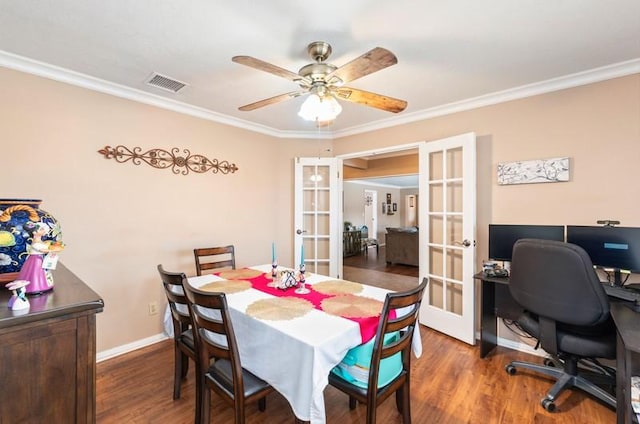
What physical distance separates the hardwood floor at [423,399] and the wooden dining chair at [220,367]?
45 cm

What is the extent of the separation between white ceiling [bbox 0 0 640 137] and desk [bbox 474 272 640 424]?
172cm

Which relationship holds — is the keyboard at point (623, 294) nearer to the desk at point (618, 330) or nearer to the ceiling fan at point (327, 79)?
the desk at point (618, 330)

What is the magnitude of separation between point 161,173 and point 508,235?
A: 10.9 ft

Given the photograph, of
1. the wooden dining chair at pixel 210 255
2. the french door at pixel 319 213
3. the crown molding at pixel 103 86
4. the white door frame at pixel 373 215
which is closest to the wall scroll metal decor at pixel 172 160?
the crown molding at pixel 103 86

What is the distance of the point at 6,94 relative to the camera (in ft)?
7.02

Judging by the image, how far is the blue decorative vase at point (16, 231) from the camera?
108 cm

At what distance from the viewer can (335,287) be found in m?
2.11

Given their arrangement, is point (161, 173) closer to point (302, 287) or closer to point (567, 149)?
point (302, 287)

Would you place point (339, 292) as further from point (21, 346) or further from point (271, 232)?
point (271, 232)

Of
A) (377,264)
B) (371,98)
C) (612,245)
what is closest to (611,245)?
(612,245)

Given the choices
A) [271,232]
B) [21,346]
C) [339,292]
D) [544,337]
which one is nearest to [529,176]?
[544,337]

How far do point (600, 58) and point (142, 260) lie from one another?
413cm

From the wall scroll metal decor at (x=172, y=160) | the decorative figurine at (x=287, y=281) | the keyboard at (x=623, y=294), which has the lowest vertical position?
the keyboard at (x=623, y=294)

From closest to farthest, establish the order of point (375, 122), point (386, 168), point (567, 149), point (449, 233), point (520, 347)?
point (567, 149)
point (520, 347)
point (449, 233)
point (375, 122)
point (386, 168)
